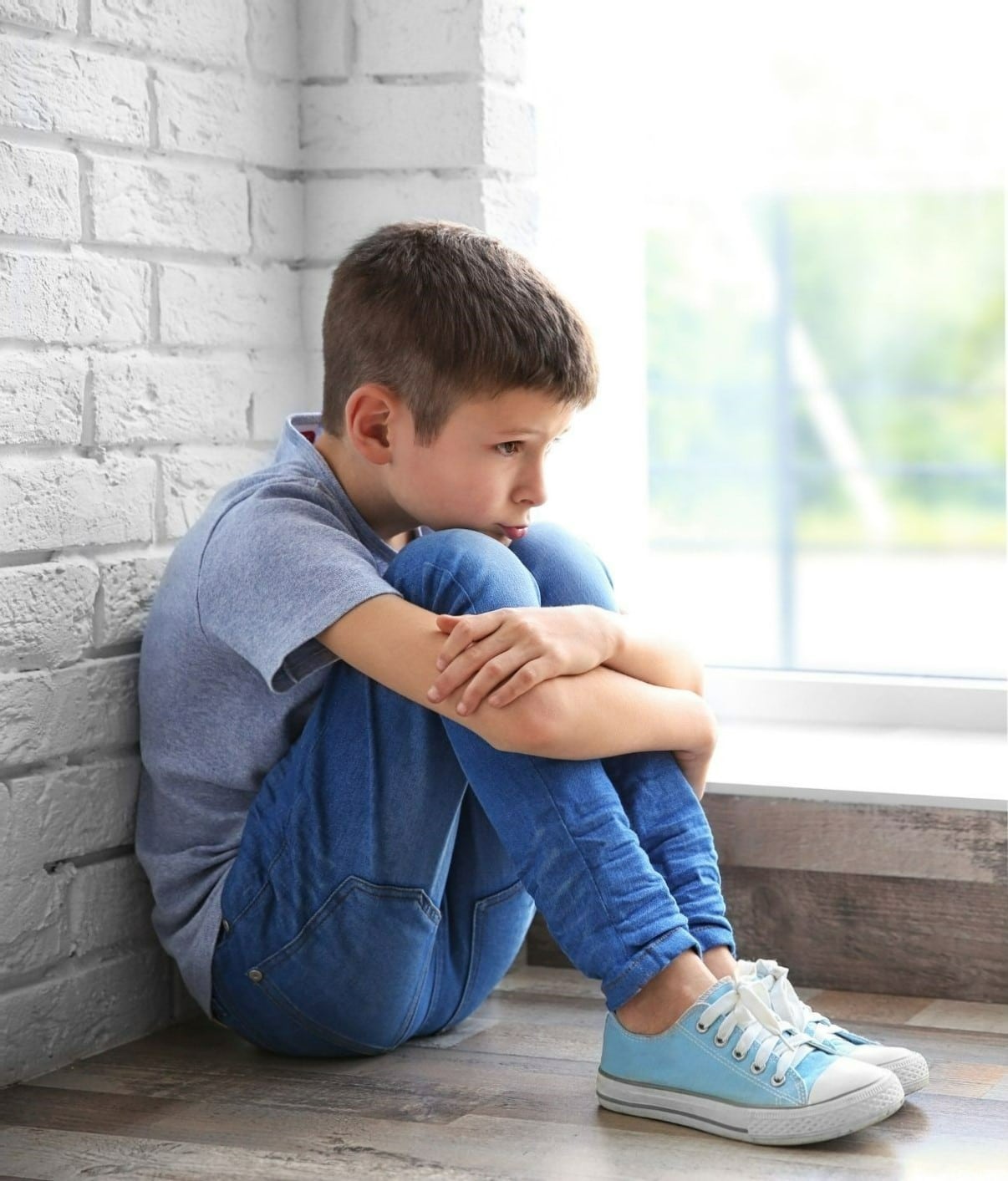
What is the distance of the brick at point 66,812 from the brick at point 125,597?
0.12 meters

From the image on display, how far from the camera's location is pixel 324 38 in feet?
5.79

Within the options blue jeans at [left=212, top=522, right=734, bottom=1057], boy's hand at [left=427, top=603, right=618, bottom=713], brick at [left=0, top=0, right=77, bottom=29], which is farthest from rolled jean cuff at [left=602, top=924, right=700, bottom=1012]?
brick at [left=0, top=0, right=77, bottom=29]

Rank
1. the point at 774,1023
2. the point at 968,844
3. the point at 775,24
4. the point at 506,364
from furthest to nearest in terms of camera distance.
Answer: the point at 775,24
the point at 968,844
the point at 506,364
the point at 774,1023

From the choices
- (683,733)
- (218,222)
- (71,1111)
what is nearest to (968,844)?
(683,733)

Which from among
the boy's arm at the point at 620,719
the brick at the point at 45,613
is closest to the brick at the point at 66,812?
the brick at the point at 45,613

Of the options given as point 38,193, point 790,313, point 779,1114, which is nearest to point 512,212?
point 38,193

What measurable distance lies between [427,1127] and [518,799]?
0.27 meters

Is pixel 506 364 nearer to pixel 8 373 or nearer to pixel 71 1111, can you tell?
pixel 8 373

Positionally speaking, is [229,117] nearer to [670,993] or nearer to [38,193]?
[38,193]

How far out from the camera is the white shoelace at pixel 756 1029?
3.99 feet

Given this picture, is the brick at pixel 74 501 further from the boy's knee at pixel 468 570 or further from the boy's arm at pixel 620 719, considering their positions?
the boy's arm at pixel 620 719

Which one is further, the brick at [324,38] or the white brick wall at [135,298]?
the brick at [324,38]

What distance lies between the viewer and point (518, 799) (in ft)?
4.13

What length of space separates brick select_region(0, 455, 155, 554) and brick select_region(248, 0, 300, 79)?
482 mm
